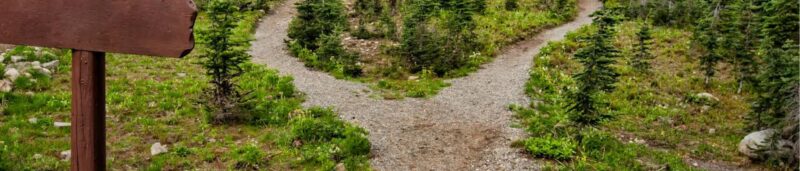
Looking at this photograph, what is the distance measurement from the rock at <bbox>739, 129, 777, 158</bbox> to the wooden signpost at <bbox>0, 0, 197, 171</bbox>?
46.8 ft

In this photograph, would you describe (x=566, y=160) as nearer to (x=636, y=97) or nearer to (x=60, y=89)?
(x=636, y=97)

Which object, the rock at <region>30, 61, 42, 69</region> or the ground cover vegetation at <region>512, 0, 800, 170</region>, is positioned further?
the rock at <region>30, 61, 42, 69</region>

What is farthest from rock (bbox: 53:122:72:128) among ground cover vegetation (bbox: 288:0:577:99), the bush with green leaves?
ground cover vegetation (bbox: 288:0:577:99)

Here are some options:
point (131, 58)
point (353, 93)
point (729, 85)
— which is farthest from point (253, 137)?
point (729, 85)

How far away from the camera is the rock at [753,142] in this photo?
46.3 ft

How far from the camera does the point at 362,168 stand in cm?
1130

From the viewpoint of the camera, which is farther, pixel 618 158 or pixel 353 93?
pixel 353 93

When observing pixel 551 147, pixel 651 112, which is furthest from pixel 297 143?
pixel 651 112

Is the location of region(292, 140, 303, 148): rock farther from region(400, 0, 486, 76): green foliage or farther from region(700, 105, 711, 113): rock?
region(700, 105, 711, 113): rock

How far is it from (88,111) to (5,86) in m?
12.7

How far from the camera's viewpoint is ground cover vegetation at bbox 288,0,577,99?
21500 millimetres

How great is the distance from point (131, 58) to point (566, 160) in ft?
51.2

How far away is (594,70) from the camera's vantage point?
498 inches

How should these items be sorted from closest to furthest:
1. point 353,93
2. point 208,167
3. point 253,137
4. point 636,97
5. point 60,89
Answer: point 208,167, point 253,137, point 60,89, point 353,93, point 636,97
